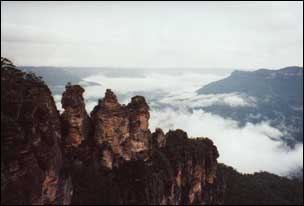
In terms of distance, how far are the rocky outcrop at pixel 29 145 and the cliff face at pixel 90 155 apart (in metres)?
0.10

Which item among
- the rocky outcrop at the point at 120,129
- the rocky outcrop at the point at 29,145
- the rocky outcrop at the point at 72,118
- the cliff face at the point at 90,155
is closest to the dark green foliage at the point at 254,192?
the cliff face at the point at 90,155

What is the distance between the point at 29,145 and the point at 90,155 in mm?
20161

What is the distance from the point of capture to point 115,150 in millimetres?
59594

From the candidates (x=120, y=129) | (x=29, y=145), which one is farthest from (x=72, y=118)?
(x=29, y=145)

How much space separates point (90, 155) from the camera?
182 feet

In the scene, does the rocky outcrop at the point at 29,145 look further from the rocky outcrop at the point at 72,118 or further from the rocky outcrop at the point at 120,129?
the rocky outcrop at the point at 120,129

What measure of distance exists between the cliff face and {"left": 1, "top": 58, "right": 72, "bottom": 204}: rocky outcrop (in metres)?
0.10

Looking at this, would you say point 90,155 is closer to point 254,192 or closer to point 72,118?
point 72,118

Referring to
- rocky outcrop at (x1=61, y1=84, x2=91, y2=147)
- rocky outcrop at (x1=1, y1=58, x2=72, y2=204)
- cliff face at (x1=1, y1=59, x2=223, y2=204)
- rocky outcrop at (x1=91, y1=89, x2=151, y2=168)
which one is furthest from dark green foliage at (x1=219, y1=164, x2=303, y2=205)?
rocky outcrop at (x1=1, y1=58, x2=72, y2=204)

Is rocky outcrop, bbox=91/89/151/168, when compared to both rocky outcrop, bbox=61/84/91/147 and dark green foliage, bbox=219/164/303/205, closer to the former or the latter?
rocky outcrop, bbox=61/84/91/147

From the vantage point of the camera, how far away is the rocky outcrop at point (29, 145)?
33.1 m

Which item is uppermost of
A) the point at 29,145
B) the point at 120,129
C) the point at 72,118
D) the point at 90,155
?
the point at 72,118

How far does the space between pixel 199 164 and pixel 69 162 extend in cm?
3753

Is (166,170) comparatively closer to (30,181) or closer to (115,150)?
(115,150)
